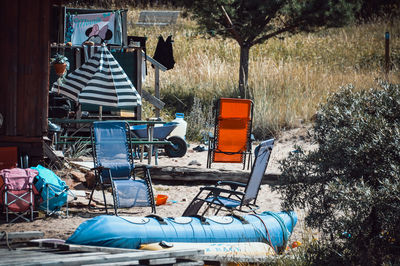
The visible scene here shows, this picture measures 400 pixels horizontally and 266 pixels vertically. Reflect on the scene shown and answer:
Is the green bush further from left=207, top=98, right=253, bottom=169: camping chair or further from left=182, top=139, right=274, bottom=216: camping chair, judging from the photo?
left=207, top=98, right=253, bottom=169: camping chair

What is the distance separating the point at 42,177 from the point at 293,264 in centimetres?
304

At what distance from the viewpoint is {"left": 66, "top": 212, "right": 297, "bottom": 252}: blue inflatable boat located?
481 centimetres

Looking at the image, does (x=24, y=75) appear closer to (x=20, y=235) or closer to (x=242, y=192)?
(x=20, y=235)

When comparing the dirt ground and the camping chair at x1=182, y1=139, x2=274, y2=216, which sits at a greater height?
the camping chair at x1=182, y1=139, x2=274, y2=216

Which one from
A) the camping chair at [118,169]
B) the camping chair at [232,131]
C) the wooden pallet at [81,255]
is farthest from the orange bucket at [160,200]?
the wooden pallet at [81,255]

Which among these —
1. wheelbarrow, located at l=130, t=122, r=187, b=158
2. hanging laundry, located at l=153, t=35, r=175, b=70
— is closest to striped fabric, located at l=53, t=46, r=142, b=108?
wheelbarrow, located at l=130, t=122, r=187, b=158

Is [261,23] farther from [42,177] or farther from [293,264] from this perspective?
[293,264]

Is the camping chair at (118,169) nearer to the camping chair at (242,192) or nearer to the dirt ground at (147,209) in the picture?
the dirt ground at (147,209)

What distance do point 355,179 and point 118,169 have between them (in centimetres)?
325

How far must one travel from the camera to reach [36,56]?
759cm

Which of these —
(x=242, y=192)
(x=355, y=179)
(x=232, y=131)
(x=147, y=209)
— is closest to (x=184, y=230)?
(x=242, y=192)

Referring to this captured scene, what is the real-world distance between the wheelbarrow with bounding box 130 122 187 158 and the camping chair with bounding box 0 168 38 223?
12.1 feet

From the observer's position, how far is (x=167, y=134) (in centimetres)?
1017

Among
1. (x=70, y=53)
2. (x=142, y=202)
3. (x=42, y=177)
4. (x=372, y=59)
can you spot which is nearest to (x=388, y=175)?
(x=142, y=202)
